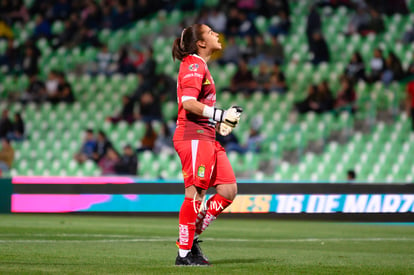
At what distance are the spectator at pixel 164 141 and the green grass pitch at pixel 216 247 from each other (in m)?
4.09

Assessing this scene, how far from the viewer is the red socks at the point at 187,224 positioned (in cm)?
738

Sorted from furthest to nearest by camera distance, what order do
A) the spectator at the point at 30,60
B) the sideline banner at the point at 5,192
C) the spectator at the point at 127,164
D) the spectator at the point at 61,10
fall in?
the spectator at the point at 61,10 < the spectator at the point at 30,60 < the spectator at the point at 127,164 < the sideline banner at the point at 5,192

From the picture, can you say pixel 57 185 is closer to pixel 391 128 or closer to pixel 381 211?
pixel 381 211

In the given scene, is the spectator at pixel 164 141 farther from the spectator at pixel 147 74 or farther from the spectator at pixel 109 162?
the spectator at pixel 147 74

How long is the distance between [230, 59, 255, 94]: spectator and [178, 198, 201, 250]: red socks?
1353cm

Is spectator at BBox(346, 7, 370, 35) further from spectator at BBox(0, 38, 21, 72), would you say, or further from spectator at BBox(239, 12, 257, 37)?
spectator at BBox(0, 38, 21, 72)

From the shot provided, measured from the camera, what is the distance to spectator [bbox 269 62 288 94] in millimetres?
20656

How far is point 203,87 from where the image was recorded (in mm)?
7504

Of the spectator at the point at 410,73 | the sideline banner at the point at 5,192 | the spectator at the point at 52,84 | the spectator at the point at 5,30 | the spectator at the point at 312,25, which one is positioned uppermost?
the spectator at the point at 312,25

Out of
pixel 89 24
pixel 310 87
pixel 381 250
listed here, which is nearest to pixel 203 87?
pixel 381 250

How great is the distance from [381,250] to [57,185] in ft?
29.5

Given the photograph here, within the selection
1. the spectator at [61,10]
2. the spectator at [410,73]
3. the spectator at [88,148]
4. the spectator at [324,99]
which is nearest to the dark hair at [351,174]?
the spectator at [324,99]

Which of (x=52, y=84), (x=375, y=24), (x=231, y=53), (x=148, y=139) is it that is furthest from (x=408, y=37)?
(x=52, y=84)

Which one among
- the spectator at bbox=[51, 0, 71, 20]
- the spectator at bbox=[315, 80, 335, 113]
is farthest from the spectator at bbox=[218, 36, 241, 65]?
the spectator at bbox=[51, 0, 71, 20]
